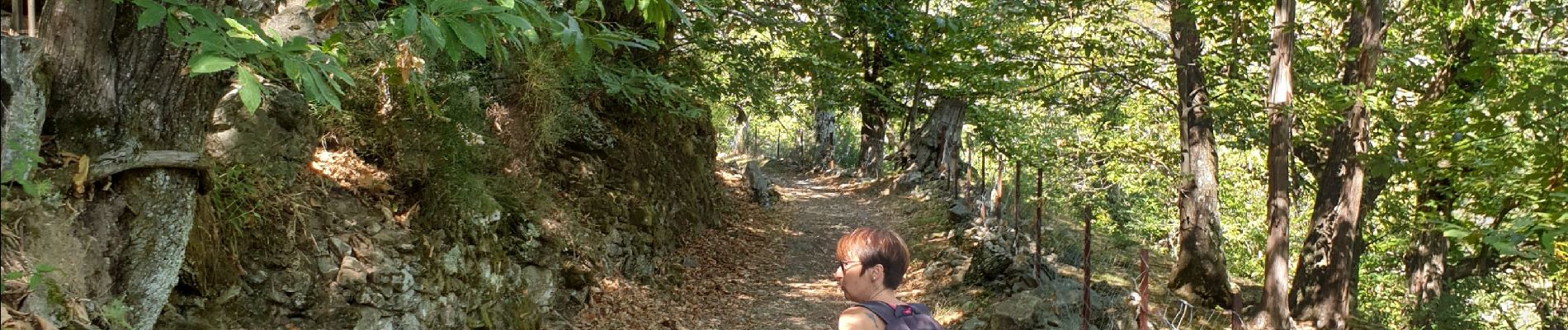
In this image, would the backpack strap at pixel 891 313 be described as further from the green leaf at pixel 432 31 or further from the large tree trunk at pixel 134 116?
the large tree trunk at pixel 134 116

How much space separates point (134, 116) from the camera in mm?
3174

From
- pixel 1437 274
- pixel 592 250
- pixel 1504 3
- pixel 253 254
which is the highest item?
pixel 1504 3

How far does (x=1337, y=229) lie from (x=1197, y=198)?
1411mm

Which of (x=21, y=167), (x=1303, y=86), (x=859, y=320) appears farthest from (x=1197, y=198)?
(x=21, y=167)

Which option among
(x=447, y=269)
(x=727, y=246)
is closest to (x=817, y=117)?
(x=727, y=246)

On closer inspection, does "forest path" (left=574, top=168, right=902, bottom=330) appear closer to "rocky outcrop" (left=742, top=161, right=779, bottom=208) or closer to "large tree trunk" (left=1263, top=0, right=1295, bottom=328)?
"rocky outcrop" (left=742, top=161, right=779, bottom=208)

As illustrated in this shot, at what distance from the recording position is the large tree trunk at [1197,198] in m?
10.7

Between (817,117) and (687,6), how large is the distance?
19023mm

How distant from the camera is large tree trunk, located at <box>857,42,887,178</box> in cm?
1914

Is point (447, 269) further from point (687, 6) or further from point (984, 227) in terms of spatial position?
point (984, 227)

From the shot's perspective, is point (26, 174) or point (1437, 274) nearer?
point (26, 174)

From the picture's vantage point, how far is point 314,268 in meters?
4.88

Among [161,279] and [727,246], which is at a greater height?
[161,279]

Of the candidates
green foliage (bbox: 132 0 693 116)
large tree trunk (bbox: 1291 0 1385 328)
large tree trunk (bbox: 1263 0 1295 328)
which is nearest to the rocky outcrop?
large tree trunk (bbox: 1291 0 1385 328)
